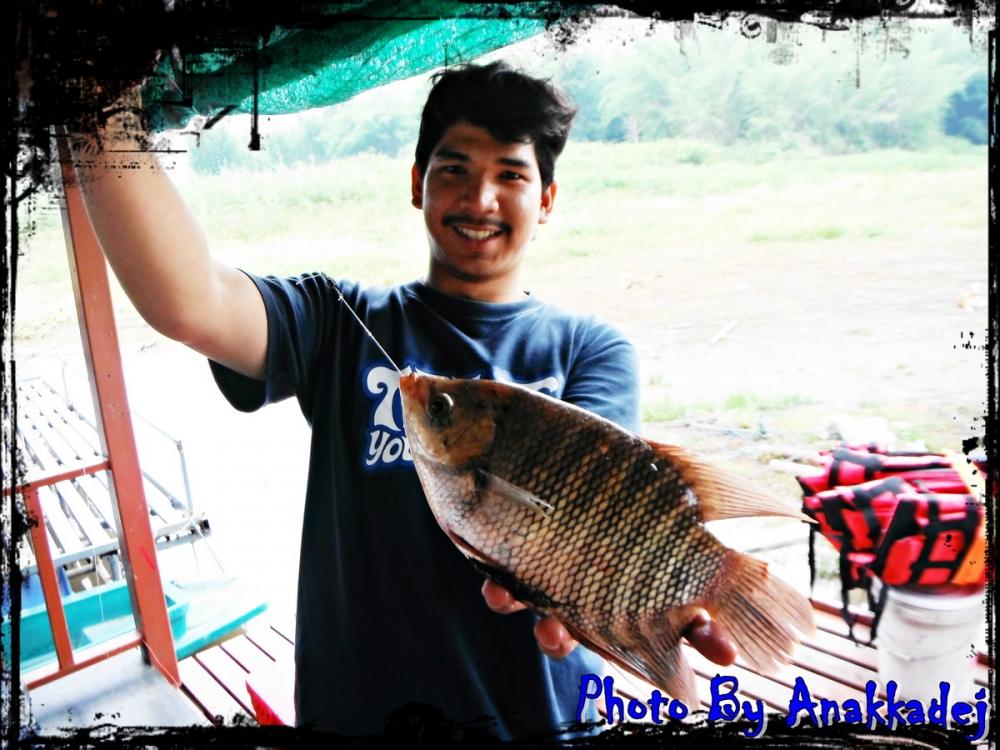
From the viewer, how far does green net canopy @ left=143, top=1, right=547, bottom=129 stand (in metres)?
0.69

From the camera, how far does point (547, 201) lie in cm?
82

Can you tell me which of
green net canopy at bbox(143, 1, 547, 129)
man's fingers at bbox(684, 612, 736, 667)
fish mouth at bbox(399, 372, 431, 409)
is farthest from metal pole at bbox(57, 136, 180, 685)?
man's fingers at bbox(684, 612, 736, 667)

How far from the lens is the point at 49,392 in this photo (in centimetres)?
194

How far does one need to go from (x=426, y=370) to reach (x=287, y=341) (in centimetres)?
16

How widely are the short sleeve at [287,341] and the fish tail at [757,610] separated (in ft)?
1.71

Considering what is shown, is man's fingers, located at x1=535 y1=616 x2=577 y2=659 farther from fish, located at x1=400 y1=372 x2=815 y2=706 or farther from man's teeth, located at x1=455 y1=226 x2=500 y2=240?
man's teeth, located at x1=455 y1=226 x2=500 y2=240

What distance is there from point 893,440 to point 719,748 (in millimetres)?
607

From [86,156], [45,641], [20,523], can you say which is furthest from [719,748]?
[45,641]

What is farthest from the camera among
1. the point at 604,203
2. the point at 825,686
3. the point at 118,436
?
the point at 118,436

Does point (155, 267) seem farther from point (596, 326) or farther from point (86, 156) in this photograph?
point (596, 326)

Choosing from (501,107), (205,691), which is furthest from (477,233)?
(205,691)

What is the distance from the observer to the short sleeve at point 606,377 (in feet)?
2.51

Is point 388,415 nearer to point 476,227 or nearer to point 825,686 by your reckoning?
point 476,227

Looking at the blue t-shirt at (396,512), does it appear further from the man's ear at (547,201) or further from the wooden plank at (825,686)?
the wooden plank at (825,686)
